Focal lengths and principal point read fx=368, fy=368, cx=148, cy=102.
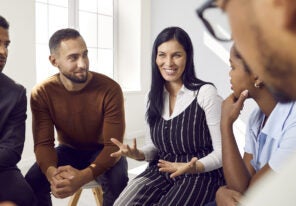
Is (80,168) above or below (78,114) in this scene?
below

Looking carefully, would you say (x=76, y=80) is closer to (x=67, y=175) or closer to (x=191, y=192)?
(x=67, y=175)

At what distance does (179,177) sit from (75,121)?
615 millimetres

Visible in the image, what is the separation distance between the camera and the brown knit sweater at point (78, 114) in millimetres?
1769

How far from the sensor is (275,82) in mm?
246

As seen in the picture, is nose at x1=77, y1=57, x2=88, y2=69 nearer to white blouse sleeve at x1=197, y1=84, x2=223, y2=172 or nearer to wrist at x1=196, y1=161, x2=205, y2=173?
white blouse sleeve at x1=197, y1=84, x2=223, y2=172

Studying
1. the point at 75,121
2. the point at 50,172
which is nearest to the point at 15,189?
the point at 50,172

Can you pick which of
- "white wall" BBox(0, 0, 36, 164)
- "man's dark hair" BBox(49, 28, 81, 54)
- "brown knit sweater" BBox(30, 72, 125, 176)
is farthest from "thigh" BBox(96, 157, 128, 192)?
"white wall" BBox(0, 0, 36, 164)

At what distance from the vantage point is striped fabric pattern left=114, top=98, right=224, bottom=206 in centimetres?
139

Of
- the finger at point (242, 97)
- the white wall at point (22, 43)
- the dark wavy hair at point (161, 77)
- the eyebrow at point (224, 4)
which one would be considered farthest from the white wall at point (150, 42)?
the eyebrow at point (224, 4)

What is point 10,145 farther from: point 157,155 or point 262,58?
point 262,58

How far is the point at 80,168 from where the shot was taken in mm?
1759

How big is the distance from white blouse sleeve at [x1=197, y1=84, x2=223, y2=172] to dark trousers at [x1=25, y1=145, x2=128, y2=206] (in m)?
0.45

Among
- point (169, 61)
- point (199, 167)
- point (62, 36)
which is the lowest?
point (199, 167)

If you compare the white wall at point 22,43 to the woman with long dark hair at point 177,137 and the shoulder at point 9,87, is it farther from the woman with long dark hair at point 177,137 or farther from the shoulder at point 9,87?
the woman with long dark hair at point 177,137
